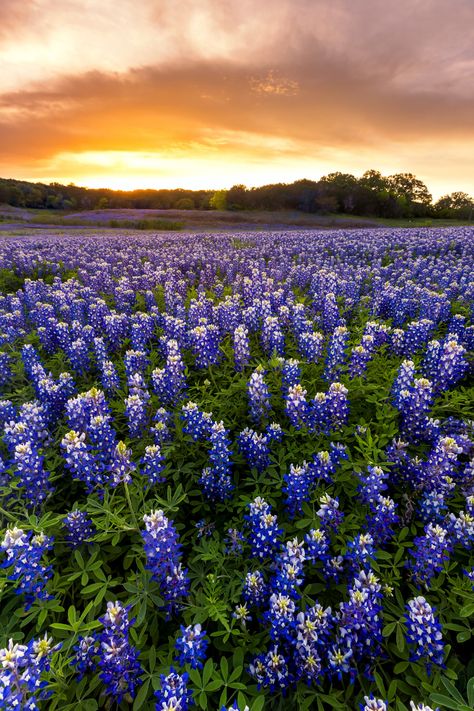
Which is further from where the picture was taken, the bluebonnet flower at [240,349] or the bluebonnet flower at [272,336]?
the bluebonnet flower at [272,336]

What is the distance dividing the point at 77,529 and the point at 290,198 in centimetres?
5921

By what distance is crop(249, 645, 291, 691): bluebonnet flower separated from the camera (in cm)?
203

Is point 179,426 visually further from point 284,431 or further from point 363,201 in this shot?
point 363,201

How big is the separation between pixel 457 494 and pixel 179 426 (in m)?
2.38

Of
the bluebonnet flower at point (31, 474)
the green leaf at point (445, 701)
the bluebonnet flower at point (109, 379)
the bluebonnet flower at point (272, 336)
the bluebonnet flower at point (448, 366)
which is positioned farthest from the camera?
the bluebonnet flower at point (272, 336)

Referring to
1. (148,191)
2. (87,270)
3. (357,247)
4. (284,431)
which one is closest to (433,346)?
(284,431)

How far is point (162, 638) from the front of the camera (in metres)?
2.46

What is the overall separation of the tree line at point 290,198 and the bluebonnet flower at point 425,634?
5190cm

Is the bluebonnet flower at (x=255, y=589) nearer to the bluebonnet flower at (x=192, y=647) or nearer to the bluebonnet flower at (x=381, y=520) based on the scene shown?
the bluebonnet flower at (x=192, y=647)

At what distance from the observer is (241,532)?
109 inches

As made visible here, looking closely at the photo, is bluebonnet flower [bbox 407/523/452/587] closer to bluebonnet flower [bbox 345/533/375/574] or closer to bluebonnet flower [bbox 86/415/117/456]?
bluebonnet flower [bbox 345/533/375/574]

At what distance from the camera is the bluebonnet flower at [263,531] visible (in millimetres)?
2455

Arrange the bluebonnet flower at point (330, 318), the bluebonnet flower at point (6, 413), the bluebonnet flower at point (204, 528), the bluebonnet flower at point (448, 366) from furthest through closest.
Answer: the bluebonnet flower at point (330, 318)
the bluebonnet flower at point (6, 413)
the bluebonnet flower at point (448, 366)
the bluebonnet flower at point (204, 528)

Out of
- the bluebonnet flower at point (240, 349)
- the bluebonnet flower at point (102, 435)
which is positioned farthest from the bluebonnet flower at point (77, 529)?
the bluebonnet flower at point (240, 349)
